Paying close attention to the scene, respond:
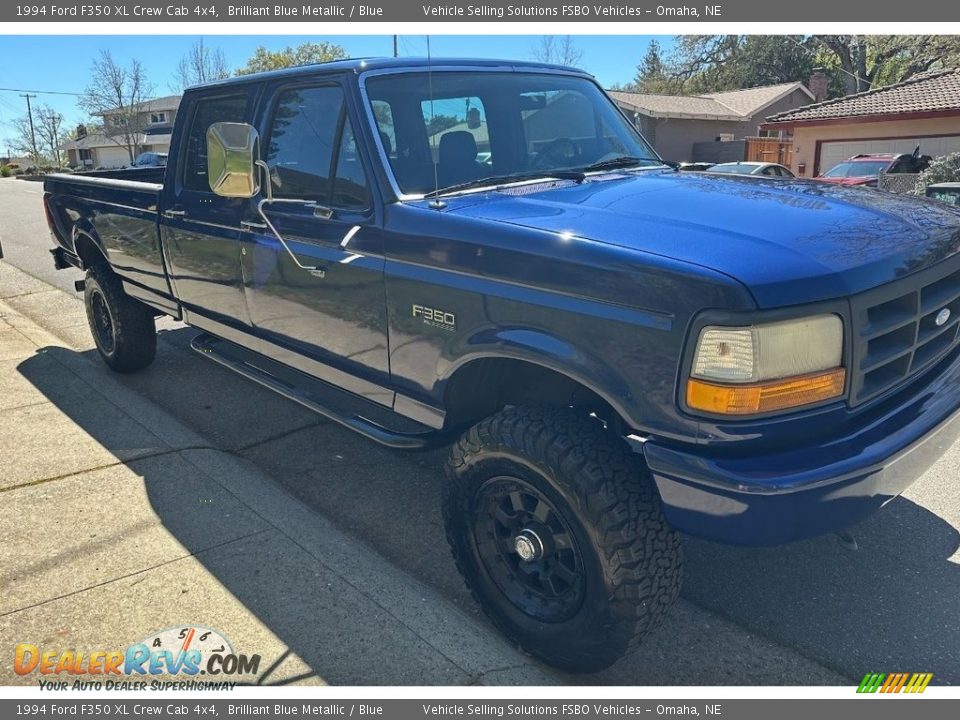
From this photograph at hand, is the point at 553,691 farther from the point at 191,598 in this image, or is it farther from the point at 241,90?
the point at 241,90

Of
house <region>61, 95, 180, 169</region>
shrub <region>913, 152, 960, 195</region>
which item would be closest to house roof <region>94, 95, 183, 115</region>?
house <region>61, 95, 180, 169</region>

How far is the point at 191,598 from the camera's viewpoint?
3.19 m

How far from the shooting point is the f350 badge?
9.65ft

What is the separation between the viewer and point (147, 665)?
2.82 meters

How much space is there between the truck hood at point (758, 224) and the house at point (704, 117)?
26.6 metres

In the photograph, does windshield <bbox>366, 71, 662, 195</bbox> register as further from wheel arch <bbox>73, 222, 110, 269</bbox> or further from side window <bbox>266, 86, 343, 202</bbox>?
wheel arch <bbox>73, 222, 110, 269</bbox>

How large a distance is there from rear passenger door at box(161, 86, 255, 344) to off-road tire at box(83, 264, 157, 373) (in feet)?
3.50

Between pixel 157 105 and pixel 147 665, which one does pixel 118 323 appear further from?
pixel 157 105

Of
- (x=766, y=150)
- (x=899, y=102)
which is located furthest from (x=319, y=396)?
(x=766, y=150)

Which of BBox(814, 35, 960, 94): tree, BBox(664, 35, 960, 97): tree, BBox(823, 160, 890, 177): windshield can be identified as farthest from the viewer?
BBox(664, 35, 960, 97): tree

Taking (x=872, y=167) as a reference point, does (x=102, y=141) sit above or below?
above

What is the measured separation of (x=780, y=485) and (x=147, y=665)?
225 cm

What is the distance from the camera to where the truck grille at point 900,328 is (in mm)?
2469

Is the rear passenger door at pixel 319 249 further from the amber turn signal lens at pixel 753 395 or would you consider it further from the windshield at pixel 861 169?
the windshield at pixel 861 169
